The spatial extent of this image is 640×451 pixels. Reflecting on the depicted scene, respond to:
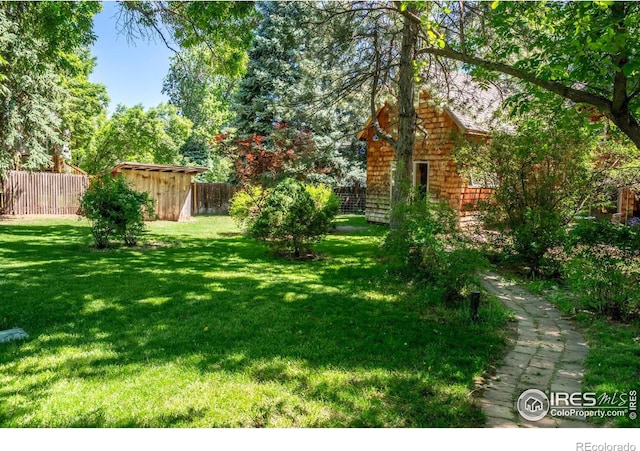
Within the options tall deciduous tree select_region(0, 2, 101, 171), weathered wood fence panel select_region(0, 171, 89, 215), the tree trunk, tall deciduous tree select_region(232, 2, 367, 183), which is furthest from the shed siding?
weathered wood fence panel select_region(0, 171, 89, 215)

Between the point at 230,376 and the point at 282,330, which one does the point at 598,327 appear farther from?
the point at 230,376

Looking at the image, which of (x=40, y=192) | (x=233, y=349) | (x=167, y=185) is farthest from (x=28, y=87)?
(x=233, y=349)

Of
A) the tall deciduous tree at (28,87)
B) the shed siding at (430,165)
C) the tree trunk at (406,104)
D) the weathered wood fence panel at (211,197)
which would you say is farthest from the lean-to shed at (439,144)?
the tall deciduous tree at (28,87)

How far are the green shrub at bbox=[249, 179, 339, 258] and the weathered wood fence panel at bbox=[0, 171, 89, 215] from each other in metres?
11.8

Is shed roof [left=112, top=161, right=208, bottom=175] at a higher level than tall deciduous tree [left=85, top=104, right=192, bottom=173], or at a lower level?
lower

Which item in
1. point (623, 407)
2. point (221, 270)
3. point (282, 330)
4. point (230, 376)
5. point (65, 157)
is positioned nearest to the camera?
point (623, 407)

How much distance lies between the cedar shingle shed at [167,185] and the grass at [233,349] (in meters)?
9.40

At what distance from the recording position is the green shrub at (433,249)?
17.1ft

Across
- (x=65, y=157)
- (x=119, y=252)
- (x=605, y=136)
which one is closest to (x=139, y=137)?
(x=65, y=157)

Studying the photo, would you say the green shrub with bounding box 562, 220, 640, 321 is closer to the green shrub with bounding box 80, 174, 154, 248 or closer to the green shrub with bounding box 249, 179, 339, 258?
the green shrub with bounding box 249, 179, 339, 258

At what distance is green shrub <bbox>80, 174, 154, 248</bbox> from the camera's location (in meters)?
9.12

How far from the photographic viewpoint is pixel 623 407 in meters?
2.96

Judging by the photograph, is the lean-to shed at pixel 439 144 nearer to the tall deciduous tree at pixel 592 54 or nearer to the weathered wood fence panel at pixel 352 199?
the tall deciduous tree at pixel 592 54
